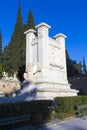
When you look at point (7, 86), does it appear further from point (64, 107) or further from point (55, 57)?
point (64, 107)

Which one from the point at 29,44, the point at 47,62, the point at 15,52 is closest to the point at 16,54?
the point at 15,52

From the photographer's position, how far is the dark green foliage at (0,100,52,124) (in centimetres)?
715

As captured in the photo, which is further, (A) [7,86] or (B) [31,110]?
(A) [7,86]

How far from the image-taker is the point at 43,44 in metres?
14.5

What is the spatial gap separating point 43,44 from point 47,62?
54.6 inches

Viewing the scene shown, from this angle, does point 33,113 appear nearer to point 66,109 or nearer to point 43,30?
point 66,109

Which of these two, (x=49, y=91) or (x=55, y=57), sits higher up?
(x=55, y=57)

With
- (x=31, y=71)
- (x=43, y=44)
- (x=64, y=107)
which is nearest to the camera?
(x=64, y=107)

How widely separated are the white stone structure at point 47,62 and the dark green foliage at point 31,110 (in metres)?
3.05

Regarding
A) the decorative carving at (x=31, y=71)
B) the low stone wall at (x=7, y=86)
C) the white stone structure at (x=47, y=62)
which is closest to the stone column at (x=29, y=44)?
the white stone structure at (x=47, y=62)

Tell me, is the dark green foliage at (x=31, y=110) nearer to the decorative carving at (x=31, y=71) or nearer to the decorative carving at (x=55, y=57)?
the decorative carving at (x=31, y=71)

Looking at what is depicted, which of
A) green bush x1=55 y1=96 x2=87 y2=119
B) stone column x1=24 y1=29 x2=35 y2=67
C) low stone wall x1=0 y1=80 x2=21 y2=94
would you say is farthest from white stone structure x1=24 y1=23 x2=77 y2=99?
low stone wall x1=0 y1=80 x2=21 y2=94

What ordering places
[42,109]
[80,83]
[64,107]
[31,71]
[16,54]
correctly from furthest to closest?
[80,83], [16,54], [31,71], [64,107], [42,109]

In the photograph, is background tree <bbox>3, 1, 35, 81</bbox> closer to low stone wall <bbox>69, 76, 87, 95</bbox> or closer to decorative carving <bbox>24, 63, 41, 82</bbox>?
low stone wall <bbox>69, 76, 87, 95</bbox>
